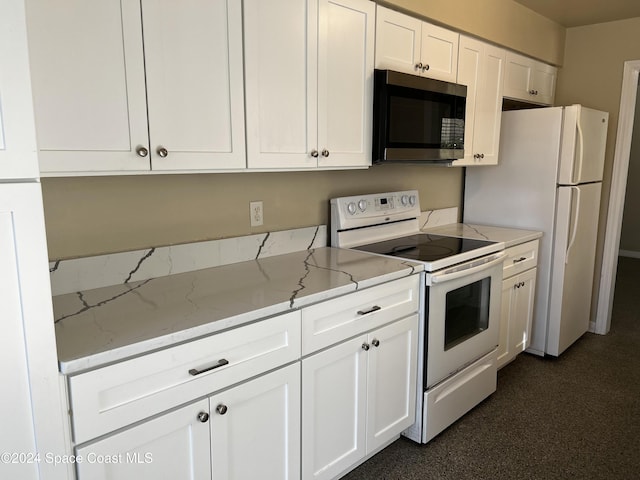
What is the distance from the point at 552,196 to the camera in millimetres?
3217

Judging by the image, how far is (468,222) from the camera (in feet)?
11.9

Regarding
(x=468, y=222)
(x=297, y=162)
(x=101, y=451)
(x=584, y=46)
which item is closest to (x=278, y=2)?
(x=297, y=162)

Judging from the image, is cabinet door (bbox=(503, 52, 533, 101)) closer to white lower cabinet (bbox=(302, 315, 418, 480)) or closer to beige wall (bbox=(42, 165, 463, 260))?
beige wall (bbox=(42, 165, 463, 260))

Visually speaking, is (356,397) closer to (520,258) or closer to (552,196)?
(520,258)

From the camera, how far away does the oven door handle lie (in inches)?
87.9

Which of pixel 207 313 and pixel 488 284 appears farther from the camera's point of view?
pixel 488 284

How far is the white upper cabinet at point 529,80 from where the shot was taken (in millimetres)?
3230

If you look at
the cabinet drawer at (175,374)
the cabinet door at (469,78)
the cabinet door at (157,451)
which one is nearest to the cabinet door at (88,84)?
the cabinet drawer at (175,374)

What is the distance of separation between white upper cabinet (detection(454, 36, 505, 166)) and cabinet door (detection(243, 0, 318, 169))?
3.87ft

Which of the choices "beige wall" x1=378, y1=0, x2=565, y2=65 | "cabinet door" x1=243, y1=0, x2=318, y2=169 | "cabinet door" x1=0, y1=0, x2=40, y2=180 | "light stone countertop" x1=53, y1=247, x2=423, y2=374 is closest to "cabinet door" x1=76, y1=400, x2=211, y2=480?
"light stone countertop" x1=53, y1=247, x2=423, y2=374

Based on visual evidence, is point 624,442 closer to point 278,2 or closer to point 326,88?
point 326,88

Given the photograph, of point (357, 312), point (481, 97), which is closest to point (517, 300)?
point (481, 97)

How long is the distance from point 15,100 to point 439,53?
2183mm

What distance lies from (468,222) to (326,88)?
195cm
